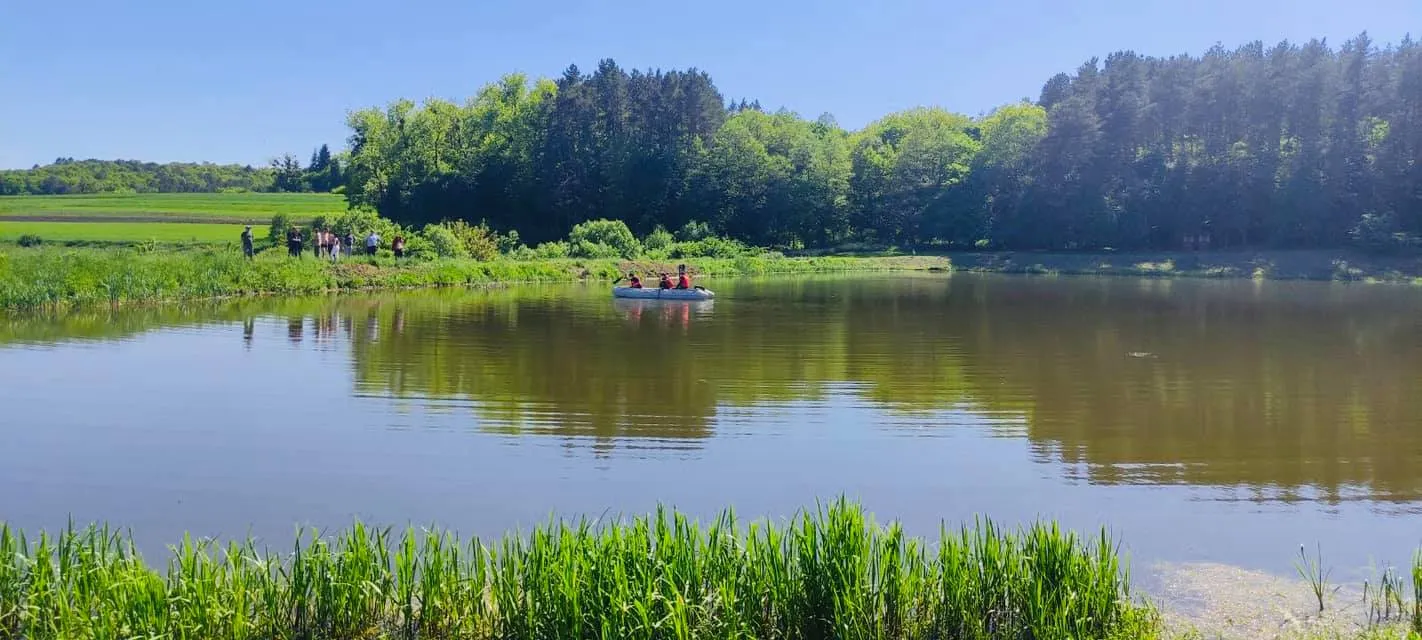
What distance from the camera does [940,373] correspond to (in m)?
19.6

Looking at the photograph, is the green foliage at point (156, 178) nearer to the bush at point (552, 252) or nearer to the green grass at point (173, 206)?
the green grass at point (173, 206)

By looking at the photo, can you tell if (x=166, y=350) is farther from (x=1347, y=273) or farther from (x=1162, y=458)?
(x=1347, y=273)

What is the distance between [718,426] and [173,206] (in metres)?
86.2

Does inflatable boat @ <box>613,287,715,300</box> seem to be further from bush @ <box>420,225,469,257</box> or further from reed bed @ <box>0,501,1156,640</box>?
reed bed @ <box>0,501,1156,640</box>

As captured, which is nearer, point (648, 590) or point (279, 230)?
point (648, 590)

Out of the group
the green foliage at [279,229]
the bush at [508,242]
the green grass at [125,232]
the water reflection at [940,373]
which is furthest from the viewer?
the bush at [508,242]

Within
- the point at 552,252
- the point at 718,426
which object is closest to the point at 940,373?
the point at 718,426

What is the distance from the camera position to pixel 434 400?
635 inches

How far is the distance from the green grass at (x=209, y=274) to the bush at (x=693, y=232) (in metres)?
20.7

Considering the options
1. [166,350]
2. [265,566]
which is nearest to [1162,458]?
[265,566]

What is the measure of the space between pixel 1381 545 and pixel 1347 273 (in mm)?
55373

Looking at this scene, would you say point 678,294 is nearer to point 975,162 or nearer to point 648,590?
point 648,590

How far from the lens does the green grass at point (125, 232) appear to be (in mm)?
54594

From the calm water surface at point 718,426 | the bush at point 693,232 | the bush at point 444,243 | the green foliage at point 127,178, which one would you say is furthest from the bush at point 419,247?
the green foliage at point 127,178
